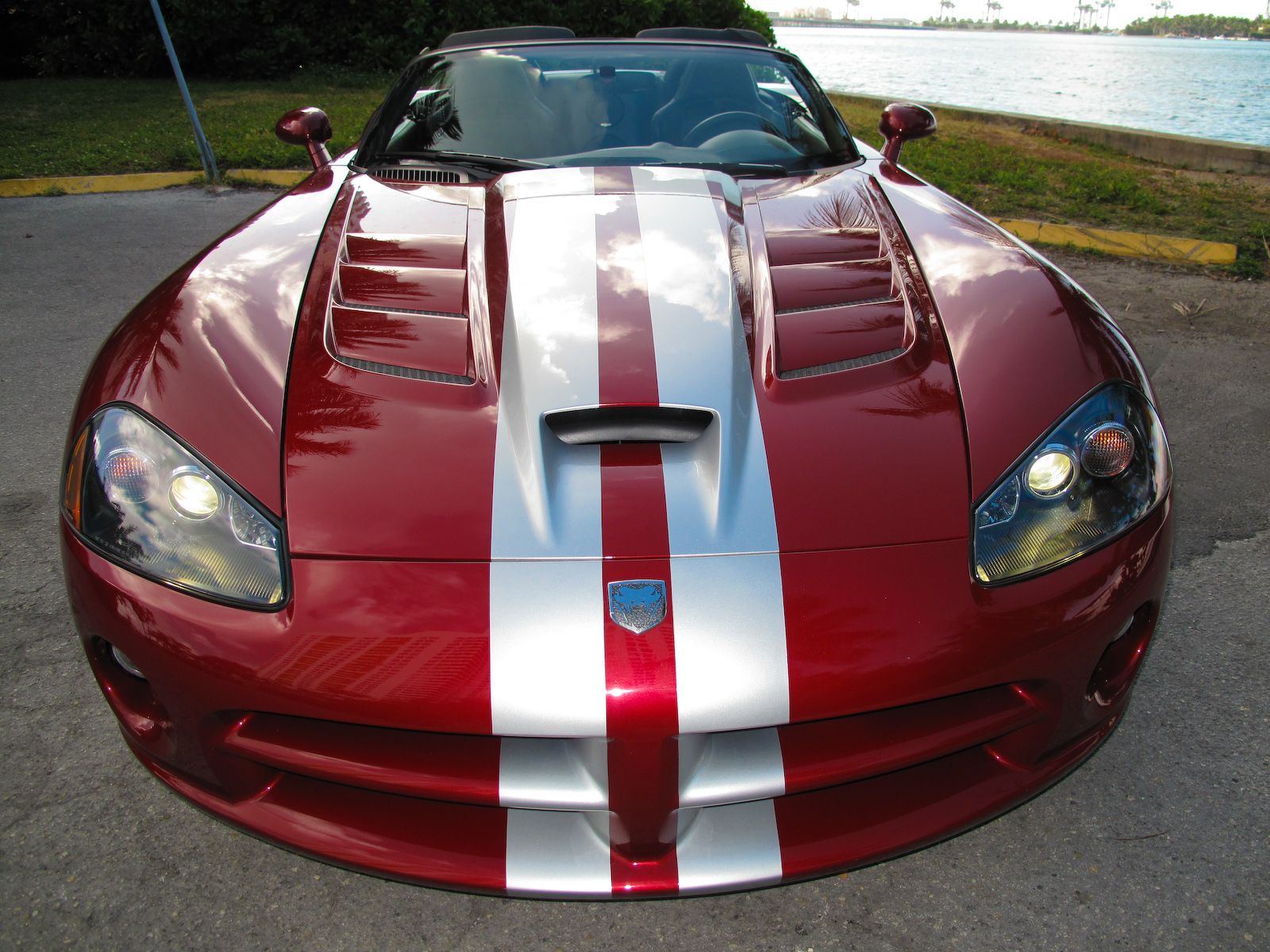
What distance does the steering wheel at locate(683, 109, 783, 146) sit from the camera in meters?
2.45

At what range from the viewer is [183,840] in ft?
5.01

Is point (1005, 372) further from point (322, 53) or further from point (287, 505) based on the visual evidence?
point (322, 53)

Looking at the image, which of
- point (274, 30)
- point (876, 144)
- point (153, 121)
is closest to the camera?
point (876, 144)

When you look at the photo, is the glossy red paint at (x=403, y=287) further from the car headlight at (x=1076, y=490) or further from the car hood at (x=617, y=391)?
the car headlight at (x=1076, y=490)

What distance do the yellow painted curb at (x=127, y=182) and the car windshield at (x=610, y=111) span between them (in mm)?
3751

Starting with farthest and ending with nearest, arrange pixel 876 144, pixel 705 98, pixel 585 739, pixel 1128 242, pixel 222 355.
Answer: pixel 876 144 < pixel 1128 242 < pixel 705 98 < pixel 222 355 < pixel 585 739

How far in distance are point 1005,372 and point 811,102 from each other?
58.4 inches

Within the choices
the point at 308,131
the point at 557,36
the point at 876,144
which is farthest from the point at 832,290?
the point at 876,144

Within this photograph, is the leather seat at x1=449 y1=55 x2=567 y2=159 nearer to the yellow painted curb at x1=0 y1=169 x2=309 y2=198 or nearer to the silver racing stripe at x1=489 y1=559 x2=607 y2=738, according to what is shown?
the silver racing stripe at x1=489 y1=559 x2=607 y2=738

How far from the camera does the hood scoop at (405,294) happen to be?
5.03 feet

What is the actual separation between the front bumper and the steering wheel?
1519mm

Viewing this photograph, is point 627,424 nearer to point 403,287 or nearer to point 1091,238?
point 403,287

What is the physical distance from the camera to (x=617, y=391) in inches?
57.4

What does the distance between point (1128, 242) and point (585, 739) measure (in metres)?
4.75
